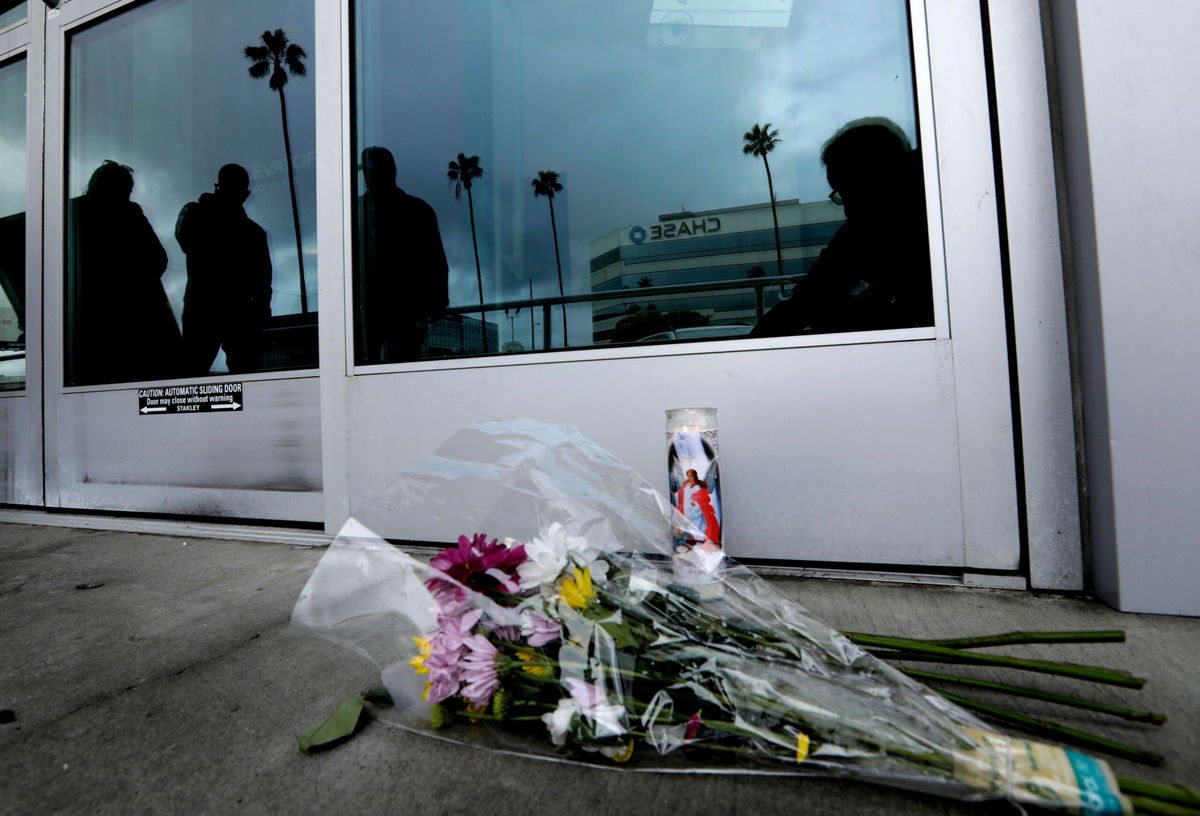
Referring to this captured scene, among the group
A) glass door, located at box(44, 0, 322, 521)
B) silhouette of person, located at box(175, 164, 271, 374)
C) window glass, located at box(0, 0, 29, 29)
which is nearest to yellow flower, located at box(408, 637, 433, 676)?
glass door, located at box(44, 0, 322, 521)

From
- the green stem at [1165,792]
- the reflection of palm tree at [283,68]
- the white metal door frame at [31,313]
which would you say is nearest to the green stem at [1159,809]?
the green stem at [1165,792]

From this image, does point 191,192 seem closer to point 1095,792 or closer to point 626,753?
point 626,753

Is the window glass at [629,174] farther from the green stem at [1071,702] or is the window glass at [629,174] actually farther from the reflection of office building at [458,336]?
the green stem at [1071,702]

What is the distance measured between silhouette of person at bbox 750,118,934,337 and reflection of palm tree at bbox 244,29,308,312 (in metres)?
2.17

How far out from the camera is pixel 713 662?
91 cm

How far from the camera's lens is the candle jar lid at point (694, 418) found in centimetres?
162

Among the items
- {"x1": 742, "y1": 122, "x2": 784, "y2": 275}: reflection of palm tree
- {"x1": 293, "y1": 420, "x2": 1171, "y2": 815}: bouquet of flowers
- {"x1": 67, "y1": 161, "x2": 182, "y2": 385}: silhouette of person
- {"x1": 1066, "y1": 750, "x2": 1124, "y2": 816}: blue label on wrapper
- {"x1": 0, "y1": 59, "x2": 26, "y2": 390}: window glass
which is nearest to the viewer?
{"x1": 1066, "y1": 750, "x2": 1124, "y2": 816}: blue label on wrapper

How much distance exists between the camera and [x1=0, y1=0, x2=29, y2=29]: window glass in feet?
11.8

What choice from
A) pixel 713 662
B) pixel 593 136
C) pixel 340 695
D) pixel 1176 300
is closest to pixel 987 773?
pixel 713 662

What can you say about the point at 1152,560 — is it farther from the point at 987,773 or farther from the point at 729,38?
the point at 729,38

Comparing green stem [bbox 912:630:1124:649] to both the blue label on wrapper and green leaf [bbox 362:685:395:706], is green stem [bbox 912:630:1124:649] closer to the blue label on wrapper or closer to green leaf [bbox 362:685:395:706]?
the blue label on wrapper

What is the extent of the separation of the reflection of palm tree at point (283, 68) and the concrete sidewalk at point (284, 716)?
1.55 meters

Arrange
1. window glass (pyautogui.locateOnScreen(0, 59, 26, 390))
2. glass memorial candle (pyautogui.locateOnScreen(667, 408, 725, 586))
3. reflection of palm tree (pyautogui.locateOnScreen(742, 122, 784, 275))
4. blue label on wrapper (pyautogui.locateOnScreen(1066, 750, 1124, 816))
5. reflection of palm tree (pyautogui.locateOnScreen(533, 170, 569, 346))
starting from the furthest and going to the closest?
Result: 1. window glass (pyautogui.locateOnScreen(0, 59, 26, 390))
2. reflection of palm tree (pyautogui.locateOnScreen(533, 170, 569, 346))
3. reflection of palm tree (pyautogui.locateOnScreen(742, 122, 784, 275))
4. glass memorial candle (pyautogui.locateOnScreen(667, 408, 725, 586))
5. blue label on wrapper (pyautogui.locateOnScreen(1066, 750, 1124, 816))

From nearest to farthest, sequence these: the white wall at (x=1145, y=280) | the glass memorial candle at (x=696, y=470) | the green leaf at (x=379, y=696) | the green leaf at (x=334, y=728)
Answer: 1. the green leaf at (x=334, y=728)
2. the green leaf at (x=379, y=696)
3. the white wall at (x=1145, y=280)
4. the glass memorial candle at (x=696, y=470)
